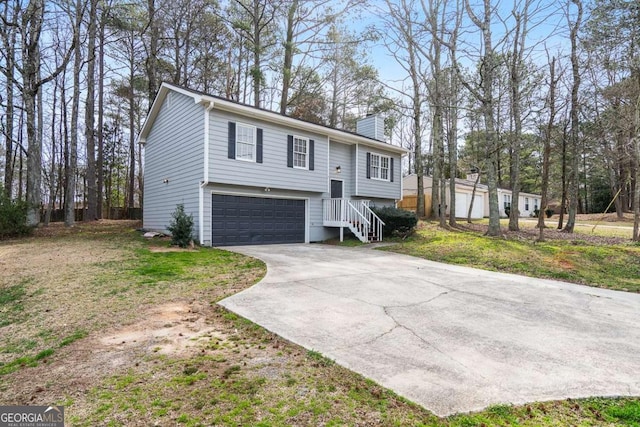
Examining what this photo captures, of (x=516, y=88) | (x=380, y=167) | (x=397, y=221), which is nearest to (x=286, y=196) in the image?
(x=397, y=221)

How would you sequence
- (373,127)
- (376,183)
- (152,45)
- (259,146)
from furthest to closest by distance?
(152,45) < (373,127) < (376,183) < (259,146)

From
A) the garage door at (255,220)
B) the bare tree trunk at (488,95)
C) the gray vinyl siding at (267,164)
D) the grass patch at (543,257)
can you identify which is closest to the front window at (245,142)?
the gray vinyl siding at (267,164)

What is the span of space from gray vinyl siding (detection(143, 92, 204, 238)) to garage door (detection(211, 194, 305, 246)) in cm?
76

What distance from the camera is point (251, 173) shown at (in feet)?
37.9

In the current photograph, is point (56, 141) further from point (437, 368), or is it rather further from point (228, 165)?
point (437, 368)

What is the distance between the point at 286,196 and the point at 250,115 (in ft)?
10.6

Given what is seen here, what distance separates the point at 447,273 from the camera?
7.40 m

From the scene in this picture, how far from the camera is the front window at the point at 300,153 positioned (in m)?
12.9

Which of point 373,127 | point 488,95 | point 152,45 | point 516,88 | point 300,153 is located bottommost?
point 300,153

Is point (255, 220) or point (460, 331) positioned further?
point (255, 220)

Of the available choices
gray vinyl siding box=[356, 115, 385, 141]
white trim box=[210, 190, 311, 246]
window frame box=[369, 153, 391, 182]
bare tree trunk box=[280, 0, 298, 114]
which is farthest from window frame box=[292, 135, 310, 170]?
bare tree trunk box=[280, 0, 298, 114]

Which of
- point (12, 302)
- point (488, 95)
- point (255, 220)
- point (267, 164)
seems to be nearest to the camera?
point (12, 302)

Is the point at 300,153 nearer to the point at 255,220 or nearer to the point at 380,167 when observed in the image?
the point at 255,220

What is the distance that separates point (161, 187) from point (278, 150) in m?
5.33
